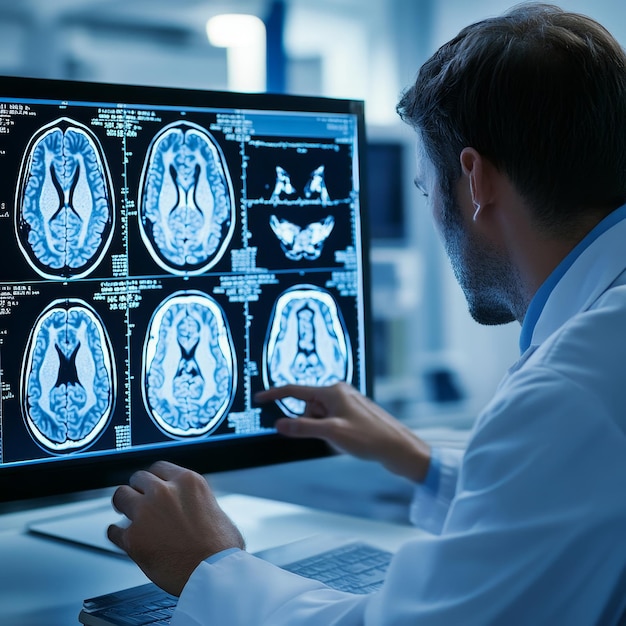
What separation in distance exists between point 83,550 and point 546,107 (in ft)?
2.34

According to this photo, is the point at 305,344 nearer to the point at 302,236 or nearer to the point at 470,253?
the point at 302,236

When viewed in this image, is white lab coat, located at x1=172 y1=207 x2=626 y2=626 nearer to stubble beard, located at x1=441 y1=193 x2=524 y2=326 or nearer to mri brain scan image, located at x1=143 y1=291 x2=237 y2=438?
stubble beard, located at x1=441 y1=193 x2=524 y2=326

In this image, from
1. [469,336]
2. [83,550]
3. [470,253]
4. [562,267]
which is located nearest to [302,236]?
[470,253]

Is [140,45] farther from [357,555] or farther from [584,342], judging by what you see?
[584,342]

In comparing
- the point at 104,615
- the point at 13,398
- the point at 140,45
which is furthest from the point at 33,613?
the point at 140,45

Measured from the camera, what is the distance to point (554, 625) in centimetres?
60

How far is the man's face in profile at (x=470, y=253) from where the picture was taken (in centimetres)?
85

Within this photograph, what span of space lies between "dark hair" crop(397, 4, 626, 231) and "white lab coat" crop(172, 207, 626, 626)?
18 cm

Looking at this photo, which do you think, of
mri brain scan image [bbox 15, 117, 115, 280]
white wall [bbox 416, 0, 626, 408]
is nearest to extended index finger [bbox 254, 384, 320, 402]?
mri brain scan image [bbox 15, 117, 115, 280]

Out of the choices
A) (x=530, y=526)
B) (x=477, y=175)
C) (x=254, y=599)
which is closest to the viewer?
(x=530, y=526)

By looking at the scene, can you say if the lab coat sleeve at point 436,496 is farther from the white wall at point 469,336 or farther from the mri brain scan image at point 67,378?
the white wall at point 469,336

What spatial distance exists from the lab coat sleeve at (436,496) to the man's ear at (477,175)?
399 mm

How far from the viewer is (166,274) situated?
3.05ft

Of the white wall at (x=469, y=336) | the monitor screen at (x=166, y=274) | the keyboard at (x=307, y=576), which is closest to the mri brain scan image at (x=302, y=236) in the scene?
the monitor screen at (x=166, y=274)
